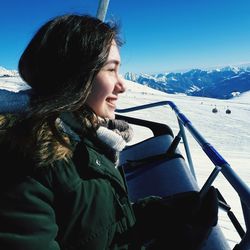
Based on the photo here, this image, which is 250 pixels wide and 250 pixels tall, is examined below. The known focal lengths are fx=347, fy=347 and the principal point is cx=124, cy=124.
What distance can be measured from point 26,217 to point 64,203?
16cm

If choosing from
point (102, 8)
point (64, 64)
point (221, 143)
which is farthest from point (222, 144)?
point (64, 64)

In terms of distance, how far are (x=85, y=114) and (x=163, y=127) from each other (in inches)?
78.7

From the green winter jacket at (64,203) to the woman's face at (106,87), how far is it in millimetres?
231

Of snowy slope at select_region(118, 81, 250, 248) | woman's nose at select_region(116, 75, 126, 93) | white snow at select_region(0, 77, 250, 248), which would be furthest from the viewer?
snowy slope at select_region(118, 81, 250, 248)

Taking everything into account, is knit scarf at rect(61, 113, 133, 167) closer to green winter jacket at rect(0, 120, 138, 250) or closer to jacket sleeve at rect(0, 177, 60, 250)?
green winter jacket at rect(0, 120, 138, 250)

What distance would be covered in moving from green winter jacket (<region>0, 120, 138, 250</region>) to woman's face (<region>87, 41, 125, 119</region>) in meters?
0.23

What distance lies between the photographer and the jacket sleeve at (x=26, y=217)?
3.89ft

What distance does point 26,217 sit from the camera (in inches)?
47.1

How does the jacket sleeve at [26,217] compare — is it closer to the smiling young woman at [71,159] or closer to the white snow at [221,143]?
the smiling young woman at [71,159]

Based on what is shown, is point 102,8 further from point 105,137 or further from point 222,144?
point 222,144

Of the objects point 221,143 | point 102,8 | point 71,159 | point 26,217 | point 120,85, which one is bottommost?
point 221,143

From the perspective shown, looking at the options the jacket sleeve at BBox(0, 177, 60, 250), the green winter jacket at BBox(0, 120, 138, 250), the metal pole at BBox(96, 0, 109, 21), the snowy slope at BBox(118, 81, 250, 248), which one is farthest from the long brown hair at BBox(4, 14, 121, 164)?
the metal pole at BBox(96, 0, 109, 21)

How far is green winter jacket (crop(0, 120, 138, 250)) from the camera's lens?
120 cm

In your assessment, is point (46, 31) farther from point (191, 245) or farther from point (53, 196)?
point (191, 245)
